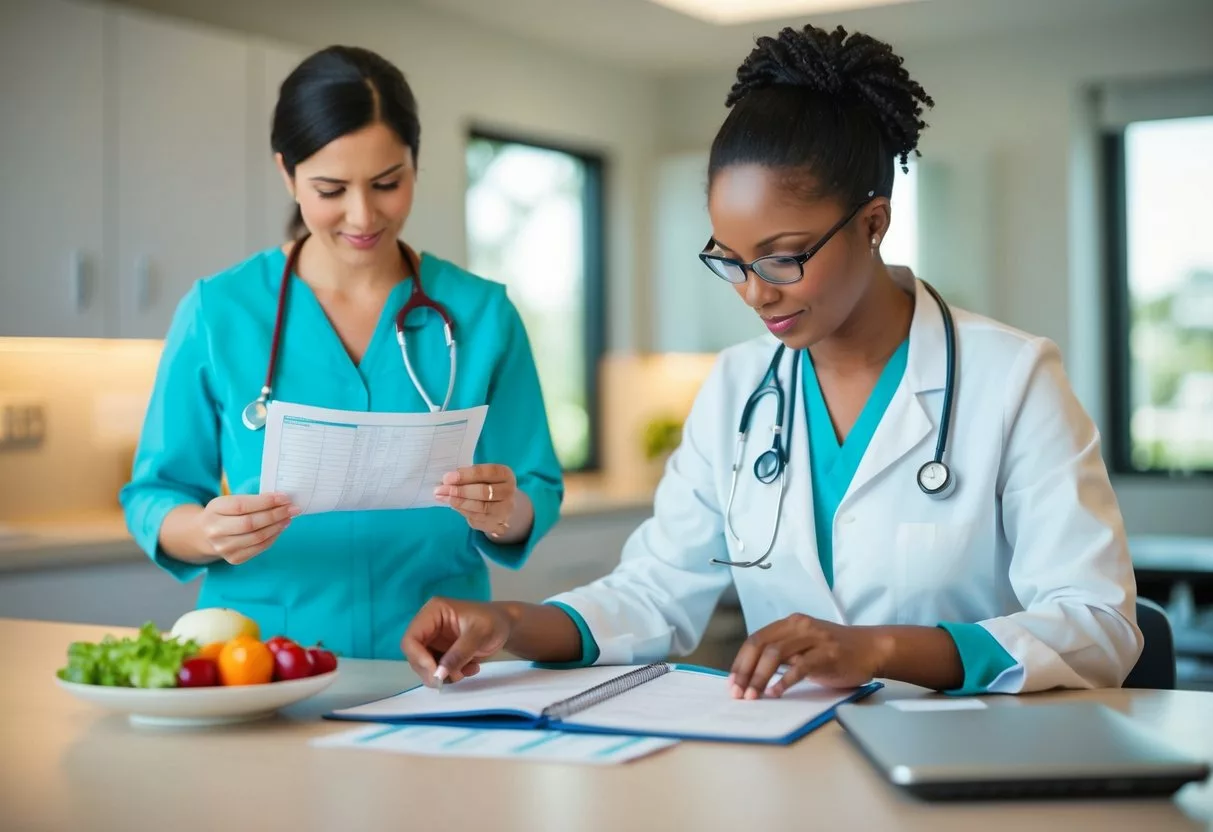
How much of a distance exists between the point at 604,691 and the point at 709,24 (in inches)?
161

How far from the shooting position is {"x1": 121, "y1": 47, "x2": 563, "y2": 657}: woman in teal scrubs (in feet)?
6.21

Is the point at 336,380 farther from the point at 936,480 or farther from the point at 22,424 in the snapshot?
the point at 22,424

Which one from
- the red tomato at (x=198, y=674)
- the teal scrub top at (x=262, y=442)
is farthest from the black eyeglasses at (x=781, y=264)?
the red tomato at (x=198, y=674)

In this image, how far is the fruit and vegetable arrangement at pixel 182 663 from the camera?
133 cm

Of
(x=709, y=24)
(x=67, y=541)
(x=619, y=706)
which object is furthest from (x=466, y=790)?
(x=709, y=24)

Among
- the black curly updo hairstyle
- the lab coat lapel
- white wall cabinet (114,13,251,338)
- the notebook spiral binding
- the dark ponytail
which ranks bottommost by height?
the notebook spiral binding

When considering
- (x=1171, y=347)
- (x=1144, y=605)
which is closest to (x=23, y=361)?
(x=1144, y=605)

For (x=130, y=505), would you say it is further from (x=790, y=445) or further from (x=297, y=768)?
(x=790, y=445)

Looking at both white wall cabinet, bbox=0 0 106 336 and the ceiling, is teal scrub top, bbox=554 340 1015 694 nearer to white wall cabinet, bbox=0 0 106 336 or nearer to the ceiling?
white wall cabinet, bbox=0 0 106 336

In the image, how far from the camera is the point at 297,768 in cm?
119

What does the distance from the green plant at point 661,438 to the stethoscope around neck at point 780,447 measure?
3.75m

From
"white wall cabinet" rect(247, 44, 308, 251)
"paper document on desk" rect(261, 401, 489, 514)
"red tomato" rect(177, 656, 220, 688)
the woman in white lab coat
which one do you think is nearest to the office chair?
the woman in white lab coat

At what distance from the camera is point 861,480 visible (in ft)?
5.35

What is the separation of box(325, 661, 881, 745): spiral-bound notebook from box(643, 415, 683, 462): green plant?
4.01 metres
